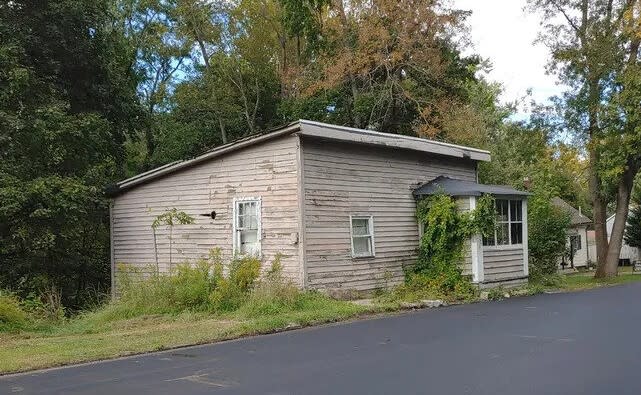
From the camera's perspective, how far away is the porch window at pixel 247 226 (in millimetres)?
16844

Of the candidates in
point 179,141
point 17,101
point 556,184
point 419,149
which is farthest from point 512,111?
point 17,101

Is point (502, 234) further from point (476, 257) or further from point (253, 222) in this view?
point (253, 222)

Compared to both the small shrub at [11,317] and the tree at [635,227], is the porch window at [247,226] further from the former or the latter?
the tree at [635,227]

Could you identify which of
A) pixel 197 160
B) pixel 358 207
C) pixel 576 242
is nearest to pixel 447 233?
pixel 358 207

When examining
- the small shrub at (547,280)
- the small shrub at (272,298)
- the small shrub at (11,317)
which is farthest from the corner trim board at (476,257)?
the small shrub at (11,317)

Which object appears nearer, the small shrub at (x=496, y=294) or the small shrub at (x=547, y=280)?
the small shrub at (x=496, y=294)

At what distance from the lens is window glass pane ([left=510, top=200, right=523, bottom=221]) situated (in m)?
19.9

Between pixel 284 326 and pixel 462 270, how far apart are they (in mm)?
7198

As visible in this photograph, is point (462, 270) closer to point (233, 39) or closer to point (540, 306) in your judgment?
point (540, 306)

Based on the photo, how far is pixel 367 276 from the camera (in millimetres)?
17375

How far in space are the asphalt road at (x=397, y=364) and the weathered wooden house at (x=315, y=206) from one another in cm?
410

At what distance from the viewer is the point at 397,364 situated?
328 inches

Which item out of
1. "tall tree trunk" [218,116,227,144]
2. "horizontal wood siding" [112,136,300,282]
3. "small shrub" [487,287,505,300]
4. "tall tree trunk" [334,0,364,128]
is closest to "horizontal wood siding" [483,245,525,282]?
"small shrub" [487,287,505,300]

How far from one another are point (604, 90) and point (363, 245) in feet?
50.7
